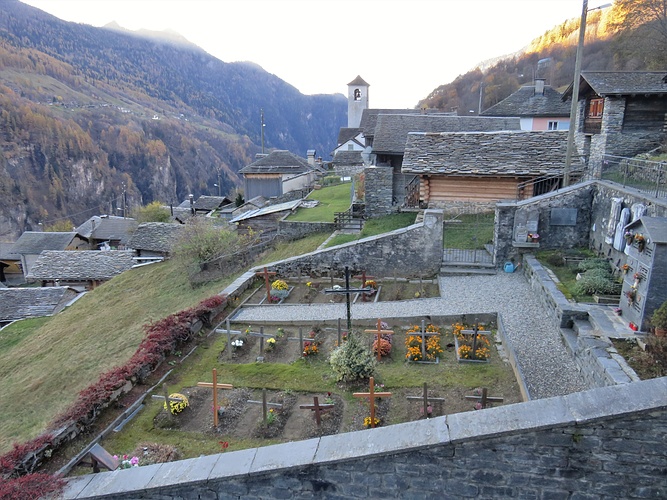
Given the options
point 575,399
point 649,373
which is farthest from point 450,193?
point 575,399

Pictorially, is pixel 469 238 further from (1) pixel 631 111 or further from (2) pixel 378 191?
(1) pixel 631 111

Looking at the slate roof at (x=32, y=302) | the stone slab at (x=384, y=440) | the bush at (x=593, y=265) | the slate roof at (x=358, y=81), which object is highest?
the slate roof at (x=358, y=81)

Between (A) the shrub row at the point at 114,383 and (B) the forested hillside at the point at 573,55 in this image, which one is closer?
(A) the shrub row at the point at 114,383

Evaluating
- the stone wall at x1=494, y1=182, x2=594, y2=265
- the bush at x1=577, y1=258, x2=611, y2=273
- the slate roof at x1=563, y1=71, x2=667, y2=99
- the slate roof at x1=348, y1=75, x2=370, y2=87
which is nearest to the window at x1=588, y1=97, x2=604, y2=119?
the slate roof at x1=563, y1=71, x2=667, y2=99

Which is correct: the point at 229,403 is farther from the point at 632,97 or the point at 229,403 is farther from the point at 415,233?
the point at 632,97

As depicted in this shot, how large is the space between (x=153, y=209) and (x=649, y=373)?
45.8 metres

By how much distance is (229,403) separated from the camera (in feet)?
27.7

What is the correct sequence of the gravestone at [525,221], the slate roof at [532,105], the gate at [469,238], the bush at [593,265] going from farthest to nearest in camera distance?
the slate roof at [532,105], the gate at [469,238], the gravestone at [525,221], the bush at [593,265]

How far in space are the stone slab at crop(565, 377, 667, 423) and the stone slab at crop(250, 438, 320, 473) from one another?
9.66 feet

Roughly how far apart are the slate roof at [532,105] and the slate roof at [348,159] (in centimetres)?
1535

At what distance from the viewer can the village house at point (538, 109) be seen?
33.8 meters

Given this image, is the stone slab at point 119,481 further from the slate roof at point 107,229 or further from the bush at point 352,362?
the slate roof at point 107,229

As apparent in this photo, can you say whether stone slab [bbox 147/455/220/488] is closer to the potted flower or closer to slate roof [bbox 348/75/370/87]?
→ the potted flower

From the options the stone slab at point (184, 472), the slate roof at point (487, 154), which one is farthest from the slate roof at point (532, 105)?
the stone slab at point (184, 472)
